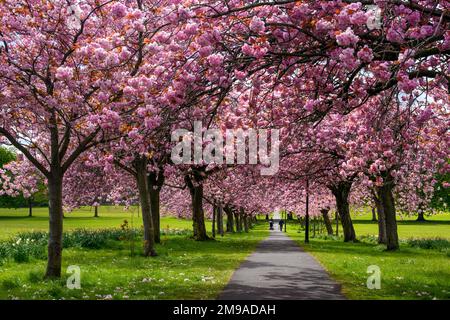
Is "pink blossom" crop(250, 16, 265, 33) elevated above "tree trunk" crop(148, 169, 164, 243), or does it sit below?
above

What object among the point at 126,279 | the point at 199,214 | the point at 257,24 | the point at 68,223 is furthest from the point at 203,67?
the point at 68,223

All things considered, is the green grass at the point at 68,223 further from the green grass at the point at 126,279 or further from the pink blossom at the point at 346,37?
the pink blossom at the point at 346,37

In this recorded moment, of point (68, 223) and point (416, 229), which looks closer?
point (416, 229)

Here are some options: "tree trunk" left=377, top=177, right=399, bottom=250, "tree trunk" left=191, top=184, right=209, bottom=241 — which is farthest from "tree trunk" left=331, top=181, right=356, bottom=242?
"tree trunk" left=191, top=184, right=209, bottom=241

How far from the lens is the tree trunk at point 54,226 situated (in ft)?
41.8

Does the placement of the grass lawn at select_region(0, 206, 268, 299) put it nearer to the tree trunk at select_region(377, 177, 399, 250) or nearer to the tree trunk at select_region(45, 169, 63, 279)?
the tree trunk at select_region(45, 169, 63, 279)

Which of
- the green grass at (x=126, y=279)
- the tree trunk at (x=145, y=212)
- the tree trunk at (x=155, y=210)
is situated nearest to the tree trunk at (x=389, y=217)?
the green grass at (x=126, y=279)

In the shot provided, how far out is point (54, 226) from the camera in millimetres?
12797

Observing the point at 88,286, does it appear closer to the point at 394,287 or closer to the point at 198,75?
the point at 198,75

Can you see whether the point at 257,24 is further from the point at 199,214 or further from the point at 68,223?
the point at 68,223

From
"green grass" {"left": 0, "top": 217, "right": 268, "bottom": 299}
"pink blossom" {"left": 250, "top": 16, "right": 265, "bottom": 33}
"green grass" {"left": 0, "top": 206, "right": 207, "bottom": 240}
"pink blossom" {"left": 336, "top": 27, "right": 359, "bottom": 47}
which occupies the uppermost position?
"pink blossom" {"left": 250, "top": 16, "right": 265, "bottom": 33}

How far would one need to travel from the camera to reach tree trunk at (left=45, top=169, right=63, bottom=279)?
502 inches
